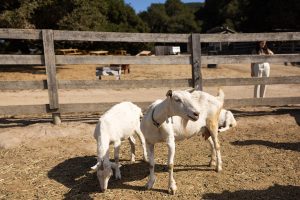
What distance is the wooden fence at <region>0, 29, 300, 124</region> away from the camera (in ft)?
28.0

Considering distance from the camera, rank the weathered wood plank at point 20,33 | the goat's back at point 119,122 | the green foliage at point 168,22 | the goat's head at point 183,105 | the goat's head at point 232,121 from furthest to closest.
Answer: the green foliage at point 168,22, the goat's head at point 232,121, the weathered wood plank at point 20,33, the goat's back at point 119,122, the goat's head at point 183,105

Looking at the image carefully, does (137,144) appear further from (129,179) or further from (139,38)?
(139,38)

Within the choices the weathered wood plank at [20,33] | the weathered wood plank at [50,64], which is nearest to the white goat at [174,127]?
the weathered wood plank at [50,64]

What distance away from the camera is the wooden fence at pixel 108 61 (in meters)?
8.52

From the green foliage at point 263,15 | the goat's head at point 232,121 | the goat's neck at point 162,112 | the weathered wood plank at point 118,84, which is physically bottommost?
the goat's head at point 232,121

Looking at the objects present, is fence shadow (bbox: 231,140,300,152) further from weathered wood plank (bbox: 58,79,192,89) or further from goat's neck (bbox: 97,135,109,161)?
goat's neck (bbox: 97,135,109,161)

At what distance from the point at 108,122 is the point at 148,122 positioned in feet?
2.45

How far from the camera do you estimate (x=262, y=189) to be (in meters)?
5.72

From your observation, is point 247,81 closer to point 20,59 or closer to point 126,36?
point 126,36

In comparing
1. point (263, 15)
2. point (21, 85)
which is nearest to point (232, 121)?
point (21, 85)

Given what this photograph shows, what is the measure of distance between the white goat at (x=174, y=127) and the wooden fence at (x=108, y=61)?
2.88 meters

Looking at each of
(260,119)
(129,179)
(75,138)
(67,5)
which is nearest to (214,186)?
(129,179)

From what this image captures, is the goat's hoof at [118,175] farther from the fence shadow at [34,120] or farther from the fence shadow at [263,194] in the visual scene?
the fence shadow at [34,120]

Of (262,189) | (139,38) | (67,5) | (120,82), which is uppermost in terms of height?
(67,5)
